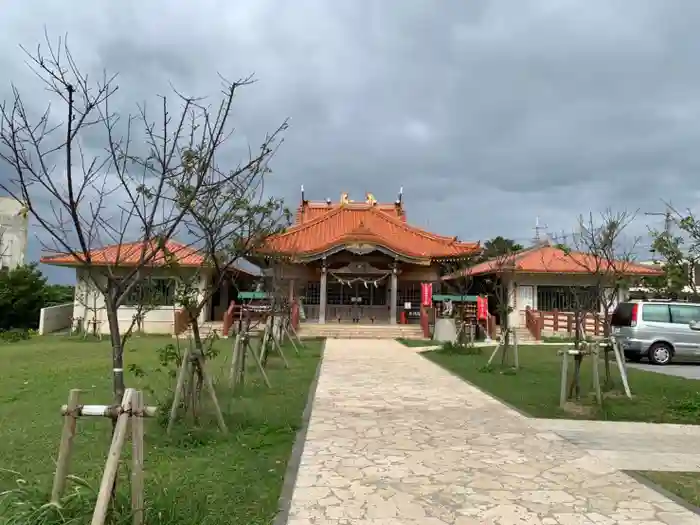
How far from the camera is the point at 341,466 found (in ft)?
17.6

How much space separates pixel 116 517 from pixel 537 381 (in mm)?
9446

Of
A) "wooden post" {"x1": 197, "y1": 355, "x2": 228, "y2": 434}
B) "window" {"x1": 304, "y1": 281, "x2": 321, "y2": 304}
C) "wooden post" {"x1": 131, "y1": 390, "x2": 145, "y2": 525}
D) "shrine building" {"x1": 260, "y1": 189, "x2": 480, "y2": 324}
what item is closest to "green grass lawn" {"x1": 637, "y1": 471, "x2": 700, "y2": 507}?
"wooden post" {"x1": 131, "y1": 390, "x2": 145, "y2": 525}

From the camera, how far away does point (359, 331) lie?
76.9ft

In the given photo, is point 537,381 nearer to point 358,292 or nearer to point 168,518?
point 168,518

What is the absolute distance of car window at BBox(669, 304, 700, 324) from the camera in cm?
1591

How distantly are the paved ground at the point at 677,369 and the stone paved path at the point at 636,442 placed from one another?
639 cm

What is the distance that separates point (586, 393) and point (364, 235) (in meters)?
16.3

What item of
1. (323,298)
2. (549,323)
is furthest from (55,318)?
(549,323)

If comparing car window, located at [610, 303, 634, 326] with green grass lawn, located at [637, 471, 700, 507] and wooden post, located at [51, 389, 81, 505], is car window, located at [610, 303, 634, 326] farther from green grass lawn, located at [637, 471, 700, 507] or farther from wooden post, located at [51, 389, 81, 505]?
wooden post, located at [51, 389, 81, 505]

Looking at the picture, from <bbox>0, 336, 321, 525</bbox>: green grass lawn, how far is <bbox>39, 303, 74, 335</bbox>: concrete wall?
525 inches

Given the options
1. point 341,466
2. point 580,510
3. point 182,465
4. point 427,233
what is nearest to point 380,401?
point 341,466

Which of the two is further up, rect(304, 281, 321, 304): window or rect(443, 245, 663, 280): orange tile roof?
rect(443, 245, 663, 280): orange tile roof

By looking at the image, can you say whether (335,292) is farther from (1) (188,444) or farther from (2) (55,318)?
(1) (188,444)

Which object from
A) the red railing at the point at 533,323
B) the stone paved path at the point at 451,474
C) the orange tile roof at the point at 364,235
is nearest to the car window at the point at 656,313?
the red railing at the point at 533,323
